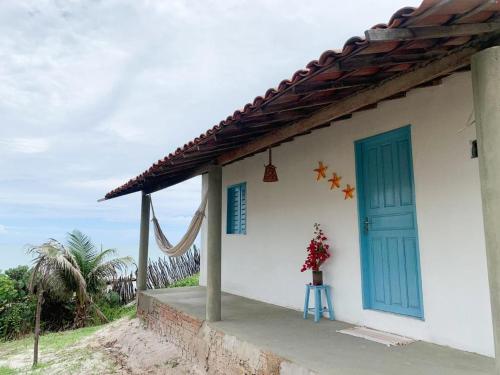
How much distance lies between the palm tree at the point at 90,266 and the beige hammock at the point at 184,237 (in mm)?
4044

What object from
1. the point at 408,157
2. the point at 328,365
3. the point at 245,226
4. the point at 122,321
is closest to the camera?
the point at 328,365

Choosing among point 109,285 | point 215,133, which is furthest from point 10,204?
point 215,133

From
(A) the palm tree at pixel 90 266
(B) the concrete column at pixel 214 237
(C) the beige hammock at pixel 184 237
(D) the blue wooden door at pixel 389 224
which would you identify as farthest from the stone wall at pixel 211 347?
(A) the palm tree at pixel 90 266

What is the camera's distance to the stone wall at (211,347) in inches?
126

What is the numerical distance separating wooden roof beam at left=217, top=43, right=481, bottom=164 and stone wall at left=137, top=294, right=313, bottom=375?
208cm

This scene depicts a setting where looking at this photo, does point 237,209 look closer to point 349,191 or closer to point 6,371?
point 349,191

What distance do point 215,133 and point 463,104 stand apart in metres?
2.27

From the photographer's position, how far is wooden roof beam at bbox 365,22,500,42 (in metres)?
1.84

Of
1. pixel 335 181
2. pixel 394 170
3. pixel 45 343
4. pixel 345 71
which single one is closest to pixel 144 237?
pixel 45 343

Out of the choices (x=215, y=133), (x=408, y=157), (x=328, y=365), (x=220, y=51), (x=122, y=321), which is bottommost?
(x=122, y=321)

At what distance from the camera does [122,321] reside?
7.57 m

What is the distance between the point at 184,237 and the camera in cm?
626

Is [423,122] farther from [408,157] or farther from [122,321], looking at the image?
[122,321]

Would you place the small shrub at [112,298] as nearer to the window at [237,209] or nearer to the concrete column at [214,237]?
the window at [237,209]
